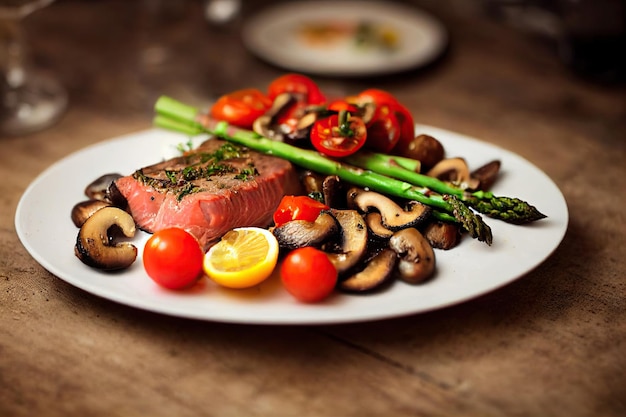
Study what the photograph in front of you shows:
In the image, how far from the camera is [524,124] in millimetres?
5625

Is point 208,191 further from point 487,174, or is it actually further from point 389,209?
point 487,174

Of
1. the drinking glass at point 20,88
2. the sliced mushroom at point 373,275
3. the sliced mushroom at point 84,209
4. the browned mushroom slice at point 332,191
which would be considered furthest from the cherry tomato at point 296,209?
the drinking glass at point 20,88

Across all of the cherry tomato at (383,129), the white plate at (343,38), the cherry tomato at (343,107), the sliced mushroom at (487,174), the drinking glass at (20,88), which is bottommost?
the drinking glass at (20,88)

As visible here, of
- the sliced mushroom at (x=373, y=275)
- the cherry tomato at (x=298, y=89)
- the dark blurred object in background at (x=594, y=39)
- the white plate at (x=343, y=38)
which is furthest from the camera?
the white plate at (x=343, y=38)

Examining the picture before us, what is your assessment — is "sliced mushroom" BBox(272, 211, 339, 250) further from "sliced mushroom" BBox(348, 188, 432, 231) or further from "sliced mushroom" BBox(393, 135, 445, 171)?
"sliced mushroom" BBox(393, 135, 445, 171)

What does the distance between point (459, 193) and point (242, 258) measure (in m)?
1.22

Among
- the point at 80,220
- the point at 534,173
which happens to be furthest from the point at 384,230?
the point at 80,220

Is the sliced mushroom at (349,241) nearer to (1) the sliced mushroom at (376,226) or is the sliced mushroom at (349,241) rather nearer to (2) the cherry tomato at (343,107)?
(1) the sliced mushroom at (376,226)

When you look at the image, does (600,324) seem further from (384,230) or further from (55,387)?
(55,387)

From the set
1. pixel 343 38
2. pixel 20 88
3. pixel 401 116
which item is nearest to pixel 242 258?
pixel 401 116

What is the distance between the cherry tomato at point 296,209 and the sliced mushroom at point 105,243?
0.70 meters

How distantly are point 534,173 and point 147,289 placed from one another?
2.15 m

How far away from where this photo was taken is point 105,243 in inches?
130

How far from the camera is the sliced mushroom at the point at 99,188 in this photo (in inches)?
152
